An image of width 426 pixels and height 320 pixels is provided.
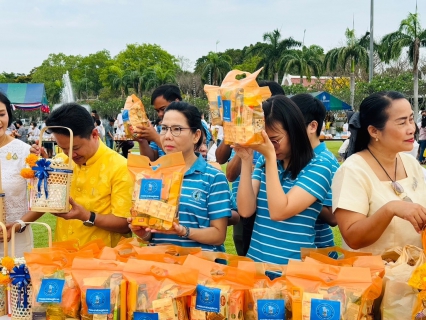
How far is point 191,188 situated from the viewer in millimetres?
2465

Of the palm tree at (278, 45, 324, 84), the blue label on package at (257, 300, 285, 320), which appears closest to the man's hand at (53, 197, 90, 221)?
the blue label on package at (257, 300, 285, 320)

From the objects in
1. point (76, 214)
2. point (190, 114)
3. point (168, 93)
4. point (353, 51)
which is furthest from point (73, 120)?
point (353, 51)

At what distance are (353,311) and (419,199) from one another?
27.6 inches

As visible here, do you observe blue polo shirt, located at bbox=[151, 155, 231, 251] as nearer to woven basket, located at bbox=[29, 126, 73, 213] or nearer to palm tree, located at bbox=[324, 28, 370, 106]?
woven basket, located at bbox=[29, 126, 73, 213]

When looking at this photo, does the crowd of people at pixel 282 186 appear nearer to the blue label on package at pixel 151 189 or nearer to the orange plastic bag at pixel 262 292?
the blue label on package at pixel 151 189

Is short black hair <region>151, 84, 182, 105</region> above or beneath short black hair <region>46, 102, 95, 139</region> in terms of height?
above

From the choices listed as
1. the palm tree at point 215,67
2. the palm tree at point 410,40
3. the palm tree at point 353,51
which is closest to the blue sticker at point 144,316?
the palm tree at point 410,40

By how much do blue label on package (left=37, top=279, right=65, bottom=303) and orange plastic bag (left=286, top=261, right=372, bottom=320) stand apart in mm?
875

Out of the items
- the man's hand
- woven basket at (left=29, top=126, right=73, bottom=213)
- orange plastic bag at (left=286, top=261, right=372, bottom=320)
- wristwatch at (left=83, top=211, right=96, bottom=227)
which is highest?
woven basket at (left=29, top=126, right=73, bottom=213)

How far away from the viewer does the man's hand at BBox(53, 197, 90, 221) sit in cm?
249

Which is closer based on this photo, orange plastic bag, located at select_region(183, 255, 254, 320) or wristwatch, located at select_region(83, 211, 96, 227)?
orange plastic bag, located at select_region(183, 255, 254, 320)

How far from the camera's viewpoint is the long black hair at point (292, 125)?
2.29 meters

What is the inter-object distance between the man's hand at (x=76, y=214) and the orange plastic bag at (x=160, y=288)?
63 cm

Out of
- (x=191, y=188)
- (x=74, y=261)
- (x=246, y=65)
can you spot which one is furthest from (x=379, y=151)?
(x=246, y=65)
